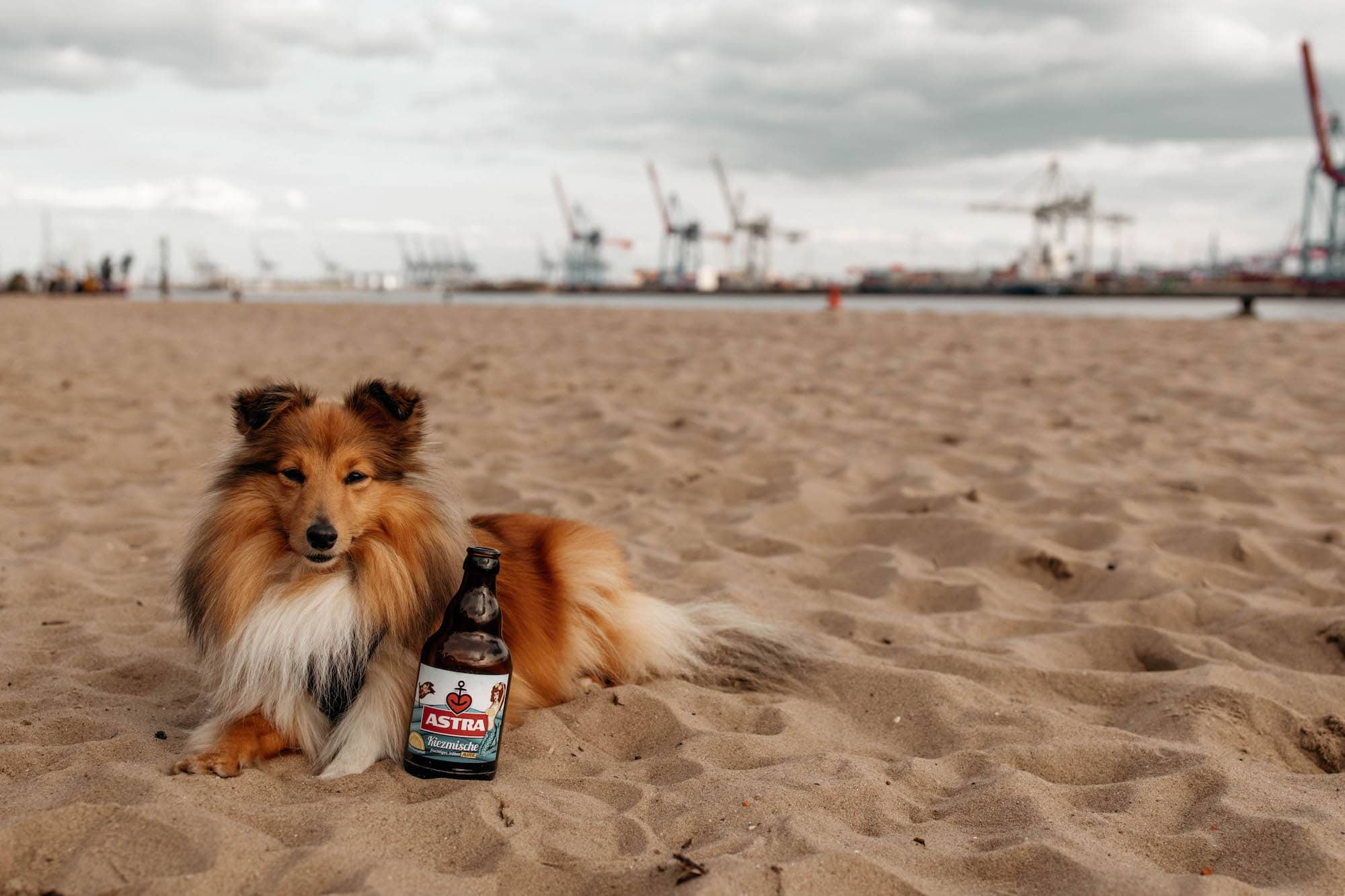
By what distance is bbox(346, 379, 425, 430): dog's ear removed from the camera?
2.90 metres

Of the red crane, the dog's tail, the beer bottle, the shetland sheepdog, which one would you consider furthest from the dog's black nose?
the red crane

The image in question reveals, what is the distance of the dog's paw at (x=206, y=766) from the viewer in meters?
2.64

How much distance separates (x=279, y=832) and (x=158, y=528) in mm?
3298

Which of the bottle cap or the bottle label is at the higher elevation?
the bottle cap

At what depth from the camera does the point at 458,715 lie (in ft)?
8.57

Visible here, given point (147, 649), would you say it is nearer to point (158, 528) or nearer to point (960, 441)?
point (158, 528)

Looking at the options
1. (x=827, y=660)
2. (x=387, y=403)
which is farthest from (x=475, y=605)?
(x=827, y=660)

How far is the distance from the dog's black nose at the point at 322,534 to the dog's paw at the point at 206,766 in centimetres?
58

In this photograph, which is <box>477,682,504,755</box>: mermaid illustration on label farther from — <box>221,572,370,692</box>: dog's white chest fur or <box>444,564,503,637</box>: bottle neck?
<box>221,572,370,692</box>: dog's white chest fur

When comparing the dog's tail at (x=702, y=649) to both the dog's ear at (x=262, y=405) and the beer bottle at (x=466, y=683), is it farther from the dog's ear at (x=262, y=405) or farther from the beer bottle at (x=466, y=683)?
the dog's ear at (x=262, y=405)

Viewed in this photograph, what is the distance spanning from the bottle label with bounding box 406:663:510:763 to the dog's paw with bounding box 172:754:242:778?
465mm

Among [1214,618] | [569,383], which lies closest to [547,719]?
[1214,618]

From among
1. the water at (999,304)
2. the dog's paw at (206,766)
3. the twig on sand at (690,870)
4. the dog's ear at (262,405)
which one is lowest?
the twig on sand at (690,870)

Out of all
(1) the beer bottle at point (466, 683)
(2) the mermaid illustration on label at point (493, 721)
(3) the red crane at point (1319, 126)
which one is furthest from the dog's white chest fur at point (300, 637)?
(3) the red crane at point (1319, 126)
